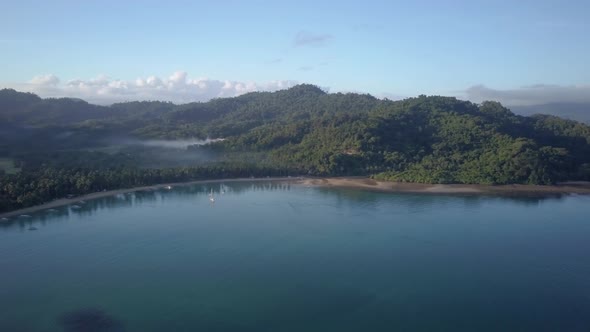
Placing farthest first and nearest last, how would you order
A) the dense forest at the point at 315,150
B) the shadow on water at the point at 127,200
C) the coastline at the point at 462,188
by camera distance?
the dense forest at the point at 315,150
the coastline at the point at 462,188
the shadow on water at the point at 127,200

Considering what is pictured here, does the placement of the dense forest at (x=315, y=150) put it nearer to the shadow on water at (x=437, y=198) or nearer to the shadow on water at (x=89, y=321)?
the shadow on water at (x=437, y=198)

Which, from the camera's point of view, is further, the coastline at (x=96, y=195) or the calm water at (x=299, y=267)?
the coastline at (x=96, y=195)

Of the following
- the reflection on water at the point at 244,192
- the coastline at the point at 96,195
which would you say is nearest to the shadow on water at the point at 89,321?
the reflection on water at the point at 244,192

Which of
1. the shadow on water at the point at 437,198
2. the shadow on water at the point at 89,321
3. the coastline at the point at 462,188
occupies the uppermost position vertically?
the coastline at the point at 462,188

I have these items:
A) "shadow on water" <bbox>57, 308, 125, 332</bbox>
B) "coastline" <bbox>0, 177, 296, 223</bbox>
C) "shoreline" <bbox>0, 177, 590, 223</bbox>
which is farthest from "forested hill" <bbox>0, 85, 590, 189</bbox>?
Answer: "shadow on water" <bbox>57, 308, 125, 332</bbox>

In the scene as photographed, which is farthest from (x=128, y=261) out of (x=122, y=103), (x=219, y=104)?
(x=122, y=103)

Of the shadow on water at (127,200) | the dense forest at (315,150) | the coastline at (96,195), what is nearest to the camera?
the shadow on water at (127,200)

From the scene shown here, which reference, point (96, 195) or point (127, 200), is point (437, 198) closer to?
point (127, 200)

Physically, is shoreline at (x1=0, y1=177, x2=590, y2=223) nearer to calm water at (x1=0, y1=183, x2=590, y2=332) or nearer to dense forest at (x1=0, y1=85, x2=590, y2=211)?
dense forest at (x1=0, y1=85, x2=590, y2=211)
